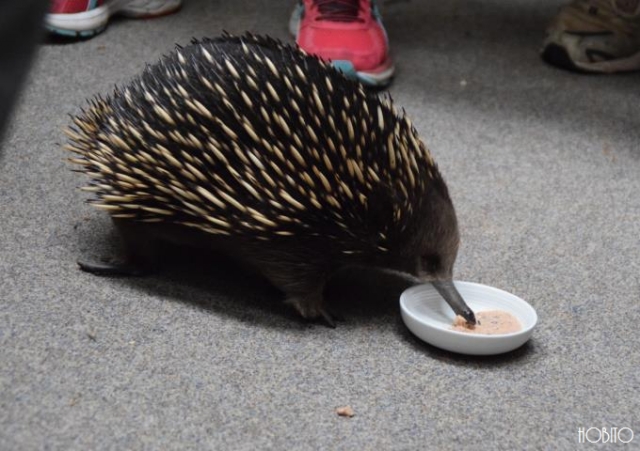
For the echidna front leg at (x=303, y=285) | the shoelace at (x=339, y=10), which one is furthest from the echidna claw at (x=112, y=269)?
the shoelace at (x=339, y=10)

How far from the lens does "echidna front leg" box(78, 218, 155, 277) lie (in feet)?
5.19

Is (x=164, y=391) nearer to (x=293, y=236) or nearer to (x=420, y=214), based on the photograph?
(x=293, y=236)

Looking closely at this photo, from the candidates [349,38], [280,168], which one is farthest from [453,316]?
[349,38]

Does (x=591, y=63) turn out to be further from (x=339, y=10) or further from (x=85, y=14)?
(x=85, y=14)

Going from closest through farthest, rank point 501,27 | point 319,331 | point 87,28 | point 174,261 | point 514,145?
point 319,331
point 174,261
point 514,145
point 87,28
point 501,27

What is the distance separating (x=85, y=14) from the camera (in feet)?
8.43

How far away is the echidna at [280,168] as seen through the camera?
1.40m

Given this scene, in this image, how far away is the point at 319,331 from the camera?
1.52 meters

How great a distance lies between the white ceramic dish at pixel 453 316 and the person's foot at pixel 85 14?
56.6 inches

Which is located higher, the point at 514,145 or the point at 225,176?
the point at 225,176

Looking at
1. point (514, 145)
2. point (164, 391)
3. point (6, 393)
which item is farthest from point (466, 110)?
point (6, 393)

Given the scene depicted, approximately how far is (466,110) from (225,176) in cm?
108

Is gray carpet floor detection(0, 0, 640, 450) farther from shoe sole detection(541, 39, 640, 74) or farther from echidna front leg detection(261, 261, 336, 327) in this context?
shoe sole detection(541, 39, 640, 74)

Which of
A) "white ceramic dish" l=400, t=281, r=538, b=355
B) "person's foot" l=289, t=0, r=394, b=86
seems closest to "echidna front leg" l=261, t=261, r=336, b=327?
"white ceramic dish" l=400, t=281, r=538, b=355
